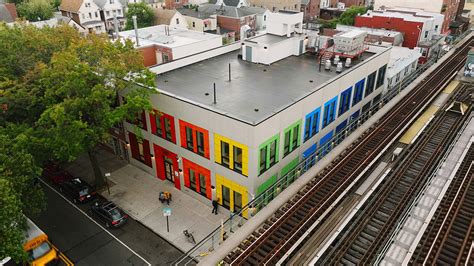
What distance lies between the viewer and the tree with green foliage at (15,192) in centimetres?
1800

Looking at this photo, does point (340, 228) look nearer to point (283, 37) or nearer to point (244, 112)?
point (244, 112)

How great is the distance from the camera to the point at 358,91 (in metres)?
37.4

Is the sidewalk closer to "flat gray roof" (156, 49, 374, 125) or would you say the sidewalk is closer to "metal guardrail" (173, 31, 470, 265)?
"metal guardrail" (173, 31, 470, 265)

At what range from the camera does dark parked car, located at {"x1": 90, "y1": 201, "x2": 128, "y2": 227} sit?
87.0 feet

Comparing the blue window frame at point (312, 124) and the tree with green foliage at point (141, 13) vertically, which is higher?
the tree with green foliage at point (141, 13)

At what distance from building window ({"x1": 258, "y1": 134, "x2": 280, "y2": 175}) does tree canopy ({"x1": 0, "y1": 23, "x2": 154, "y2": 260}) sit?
358 inches

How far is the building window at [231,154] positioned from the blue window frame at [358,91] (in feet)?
56.2

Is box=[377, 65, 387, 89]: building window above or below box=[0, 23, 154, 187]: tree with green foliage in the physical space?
below

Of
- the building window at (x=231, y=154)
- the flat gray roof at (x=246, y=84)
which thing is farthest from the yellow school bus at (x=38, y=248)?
the flat gray roof at (x=246, y=84)

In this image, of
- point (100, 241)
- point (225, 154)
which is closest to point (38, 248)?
point (100, 241)

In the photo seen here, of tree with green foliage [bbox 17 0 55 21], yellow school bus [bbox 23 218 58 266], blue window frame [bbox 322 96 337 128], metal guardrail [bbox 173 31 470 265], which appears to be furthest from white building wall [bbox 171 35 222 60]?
tree with green foliage [bbox 17 0 55 21]

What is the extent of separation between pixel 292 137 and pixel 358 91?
13333 mm

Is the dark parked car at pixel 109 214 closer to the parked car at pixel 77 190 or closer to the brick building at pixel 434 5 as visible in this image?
the parked car at pixel 77 190

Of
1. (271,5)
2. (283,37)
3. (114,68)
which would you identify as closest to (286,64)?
(283,37)
